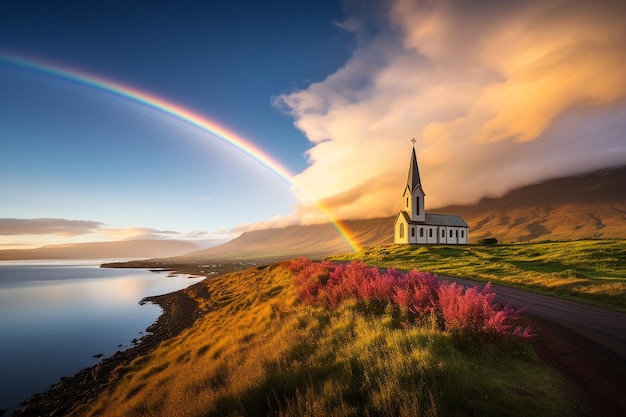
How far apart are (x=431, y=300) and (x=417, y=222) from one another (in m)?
61.7

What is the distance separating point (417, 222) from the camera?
68.1 meters

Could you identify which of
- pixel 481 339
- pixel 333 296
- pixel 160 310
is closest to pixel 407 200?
pixel 160 310

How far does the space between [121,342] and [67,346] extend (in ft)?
14.7

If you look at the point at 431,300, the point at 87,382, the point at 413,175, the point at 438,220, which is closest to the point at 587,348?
the point at 431,300

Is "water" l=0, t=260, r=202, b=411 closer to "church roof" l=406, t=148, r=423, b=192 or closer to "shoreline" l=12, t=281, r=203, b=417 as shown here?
"shoreline" l=12, t=281, r=203, b=417

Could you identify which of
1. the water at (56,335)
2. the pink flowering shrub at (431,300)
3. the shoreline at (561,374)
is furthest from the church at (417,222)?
the shoreline at (561,374)

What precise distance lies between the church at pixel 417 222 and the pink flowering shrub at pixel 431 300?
2062 inches

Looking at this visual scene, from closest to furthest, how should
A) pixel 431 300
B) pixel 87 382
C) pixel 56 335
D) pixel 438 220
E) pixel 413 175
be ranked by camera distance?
pixel 431 300 → pixel 87 382 → pixel 56 335 → pixel 413 175 → pixel 438 220

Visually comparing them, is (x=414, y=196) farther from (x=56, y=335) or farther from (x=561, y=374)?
(x=561, y=374)

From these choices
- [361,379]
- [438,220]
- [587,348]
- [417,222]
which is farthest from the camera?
[438,220]

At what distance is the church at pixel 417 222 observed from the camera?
221 feet

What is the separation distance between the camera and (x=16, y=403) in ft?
49.6

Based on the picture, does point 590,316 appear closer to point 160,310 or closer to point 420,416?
point 420,416

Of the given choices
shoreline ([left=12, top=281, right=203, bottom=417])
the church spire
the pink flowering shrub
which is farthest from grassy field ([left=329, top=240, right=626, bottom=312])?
→ the church spire
